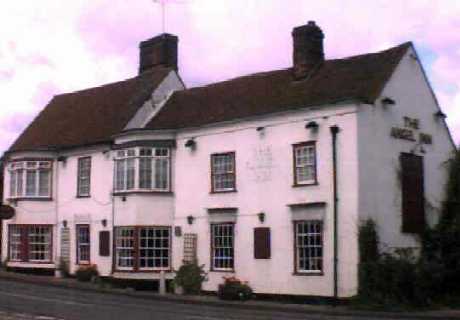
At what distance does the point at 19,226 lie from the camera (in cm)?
3959

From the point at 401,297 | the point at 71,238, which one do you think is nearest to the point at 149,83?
the point at 71,238

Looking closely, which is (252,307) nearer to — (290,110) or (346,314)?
(346,314)

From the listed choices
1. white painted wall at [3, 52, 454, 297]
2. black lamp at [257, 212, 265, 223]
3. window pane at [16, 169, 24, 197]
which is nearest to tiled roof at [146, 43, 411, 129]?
white painted wall at [3, 52, 454, 297]

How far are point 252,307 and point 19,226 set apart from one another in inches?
691

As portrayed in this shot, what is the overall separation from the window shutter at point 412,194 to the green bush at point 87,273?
48.9 ft

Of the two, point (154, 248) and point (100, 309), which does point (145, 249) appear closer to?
point (154, 248)

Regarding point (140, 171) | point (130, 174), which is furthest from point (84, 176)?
point (140, 171)

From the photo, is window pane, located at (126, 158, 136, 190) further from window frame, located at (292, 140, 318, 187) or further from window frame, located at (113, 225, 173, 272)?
window frame, located at (292, 140, 318, 187)

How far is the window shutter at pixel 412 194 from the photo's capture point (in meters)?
29.5

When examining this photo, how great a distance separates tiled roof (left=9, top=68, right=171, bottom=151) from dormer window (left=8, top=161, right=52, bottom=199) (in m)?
0.92

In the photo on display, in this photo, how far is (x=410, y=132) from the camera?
30.0m

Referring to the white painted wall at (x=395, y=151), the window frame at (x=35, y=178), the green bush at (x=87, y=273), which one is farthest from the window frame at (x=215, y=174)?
the window frame at (x=35, y=178)

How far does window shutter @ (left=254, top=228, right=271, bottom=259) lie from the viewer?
2989 cm

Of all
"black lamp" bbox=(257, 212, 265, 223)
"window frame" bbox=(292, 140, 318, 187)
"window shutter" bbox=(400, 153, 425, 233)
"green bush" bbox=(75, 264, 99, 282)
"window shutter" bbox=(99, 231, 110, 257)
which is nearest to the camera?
"window frame" bbox=(292, 140, 318, 187)
